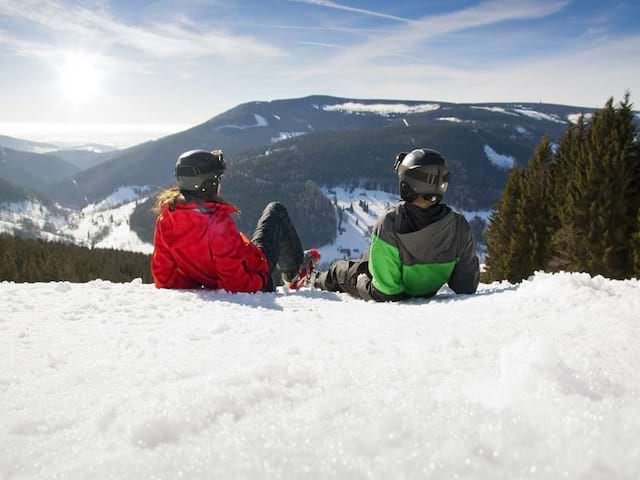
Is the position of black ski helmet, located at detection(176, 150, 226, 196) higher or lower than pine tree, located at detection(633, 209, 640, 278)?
higher

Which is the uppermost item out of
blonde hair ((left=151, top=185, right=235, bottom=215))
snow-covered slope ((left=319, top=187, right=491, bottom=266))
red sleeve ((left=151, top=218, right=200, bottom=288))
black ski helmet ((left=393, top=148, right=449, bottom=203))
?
black ski helmet ((left=393, top=148, right=449, bottom=203))

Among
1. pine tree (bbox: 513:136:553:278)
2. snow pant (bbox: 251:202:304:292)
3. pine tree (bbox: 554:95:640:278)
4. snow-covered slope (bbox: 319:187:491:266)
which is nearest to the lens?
snow pant (bbox: 251:202:304:292)

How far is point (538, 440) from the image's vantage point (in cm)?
115

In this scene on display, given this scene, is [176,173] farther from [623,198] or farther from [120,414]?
[623,198]

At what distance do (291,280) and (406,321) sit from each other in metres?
4.42

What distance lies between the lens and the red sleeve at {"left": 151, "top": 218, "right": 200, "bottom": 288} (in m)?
5.33

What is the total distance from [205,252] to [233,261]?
410 mm

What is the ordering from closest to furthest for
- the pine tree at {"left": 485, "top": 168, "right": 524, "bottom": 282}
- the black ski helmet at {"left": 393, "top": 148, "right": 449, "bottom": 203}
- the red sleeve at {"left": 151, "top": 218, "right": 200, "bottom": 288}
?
the black ski helmet at {"left": 393, "top": 148, "right": 449, "bottom": 203} < the red sleeve at {"left": 151, "top": 218, "right": 200, "bottom": 288} < the pine tree at {"left": 485, "top": 168, "right": 524, "bottom": 282}

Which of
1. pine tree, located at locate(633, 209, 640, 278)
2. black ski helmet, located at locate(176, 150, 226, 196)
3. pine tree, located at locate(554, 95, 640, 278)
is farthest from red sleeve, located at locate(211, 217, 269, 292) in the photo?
pine tree, located at locate(554, 95, 640, 278)

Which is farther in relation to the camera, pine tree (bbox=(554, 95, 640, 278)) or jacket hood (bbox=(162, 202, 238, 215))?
pine tree (bbox=(554, 95, 640, 278))

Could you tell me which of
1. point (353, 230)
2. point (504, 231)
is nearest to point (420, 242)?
point (504, 231)

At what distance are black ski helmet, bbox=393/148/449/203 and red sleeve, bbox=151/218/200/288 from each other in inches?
114

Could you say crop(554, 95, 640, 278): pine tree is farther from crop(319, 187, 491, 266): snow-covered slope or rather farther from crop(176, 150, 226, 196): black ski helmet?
crop(319, 187, 491, 266): snow-covered slope

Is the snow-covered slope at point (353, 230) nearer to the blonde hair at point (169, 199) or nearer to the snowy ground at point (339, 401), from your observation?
the blonde hair at point (169, 199)
